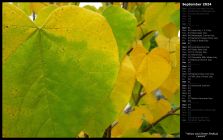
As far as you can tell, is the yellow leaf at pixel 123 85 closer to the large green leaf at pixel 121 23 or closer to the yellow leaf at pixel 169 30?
the large green leaf at pixel 121 23

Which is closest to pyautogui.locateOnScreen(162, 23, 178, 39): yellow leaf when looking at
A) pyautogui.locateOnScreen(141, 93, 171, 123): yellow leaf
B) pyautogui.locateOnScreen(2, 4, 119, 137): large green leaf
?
pyautogui.locateOnScreen(141, 93, 171, 123): yellow leaf

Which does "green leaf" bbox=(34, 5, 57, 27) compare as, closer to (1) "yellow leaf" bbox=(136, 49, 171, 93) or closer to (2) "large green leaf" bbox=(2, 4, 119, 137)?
(2) "large green leaf" bbox=(2, 4, 119, 137)

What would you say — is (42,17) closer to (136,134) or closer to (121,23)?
(121,23)

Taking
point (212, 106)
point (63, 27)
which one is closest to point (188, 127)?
point (212, 106)

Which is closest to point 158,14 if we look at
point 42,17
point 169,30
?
point 169,30

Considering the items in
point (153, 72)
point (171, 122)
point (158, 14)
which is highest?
point (158, 14)

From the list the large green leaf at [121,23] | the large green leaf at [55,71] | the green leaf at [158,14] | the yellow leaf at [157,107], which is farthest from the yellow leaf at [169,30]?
the large green leaf at [55,71]
